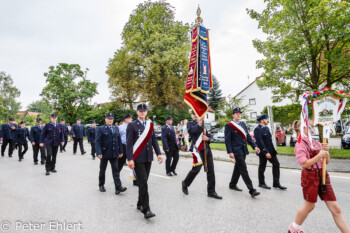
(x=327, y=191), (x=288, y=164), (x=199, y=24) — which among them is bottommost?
(x=288, y=164)

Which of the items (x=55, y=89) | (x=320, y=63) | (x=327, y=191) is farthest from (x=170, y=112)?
(x=327, y=191)

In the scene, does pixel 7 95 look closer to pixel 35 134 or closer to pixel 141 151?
pixel 35 134

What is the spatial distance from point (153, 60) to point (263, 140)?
24726 millimetres

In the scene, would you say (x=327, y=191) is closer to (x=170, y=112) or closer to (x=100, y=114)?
(x=170, y=112)

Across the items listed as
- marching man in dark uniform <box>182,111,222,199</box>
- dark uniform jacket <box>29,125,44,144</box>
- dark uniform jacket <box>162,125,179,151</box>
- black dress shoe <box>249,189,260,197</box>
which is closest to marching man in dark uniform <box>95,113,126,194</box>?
marching man in dark uniform <box>182,111,222,199</box>

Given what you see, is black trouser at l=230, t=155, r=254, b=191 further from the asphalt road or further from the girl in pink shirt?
the girl in pink shirt

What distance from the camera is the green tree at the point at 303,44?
9539 mm

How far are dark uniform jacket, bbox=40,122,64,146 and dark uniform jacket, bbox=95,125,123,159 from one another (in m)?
3.31

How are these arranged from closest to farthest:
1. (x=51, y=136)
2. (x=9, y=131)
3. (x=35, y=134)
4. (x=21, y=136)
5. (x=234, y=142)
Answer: (x=234, y=142), (x=51, y=136), (x=35, y=134), (x=21, y=136), (x=9, y=131)

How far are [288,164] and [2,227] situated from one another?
32.3 feet

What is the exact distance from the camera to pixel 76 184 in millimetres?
6418

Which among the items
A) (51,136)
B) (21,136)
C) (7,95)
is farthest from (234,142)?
(7,95)

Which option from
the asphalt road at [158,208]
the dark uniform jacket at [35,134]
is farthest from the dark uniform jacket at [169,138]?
the dark uniform jacket at [35,134]

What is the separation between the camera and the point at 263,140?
19.7 ft
